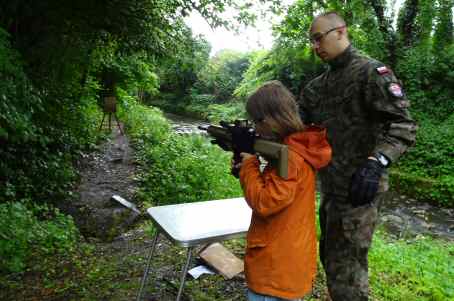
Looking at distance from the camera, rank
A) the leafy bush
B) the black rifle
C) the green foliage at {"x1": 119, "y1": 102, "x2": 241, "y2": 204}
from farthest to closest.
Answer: the leafy bush, the green foliage at {"x1": 119, "y1": 102, "x2": 241, "y2": 204}, the black rifle

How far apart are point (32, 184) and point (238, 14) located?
14.4 feet

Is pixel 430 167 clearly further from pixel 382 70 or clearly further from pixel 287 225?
pixel 287 225

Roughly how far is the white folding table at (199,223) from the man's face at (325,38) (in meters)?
1.26

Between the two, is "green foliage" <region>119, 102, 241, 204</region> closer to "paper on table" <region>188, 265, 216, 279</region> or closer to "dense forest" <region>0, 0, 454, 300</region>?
"dense forest" <region>0, 0, 454, 300</region>

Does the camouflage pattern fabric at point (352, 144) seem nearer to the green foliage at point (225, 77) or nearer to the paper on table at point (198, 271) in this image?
the paper on table at point (198, 271)

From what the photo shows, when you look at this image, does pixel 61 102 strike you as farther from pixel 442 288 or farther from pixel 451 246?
pixel 451 246

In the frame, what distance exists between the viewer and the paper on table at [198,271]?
370 cm

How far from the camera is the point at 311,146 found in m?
1.92

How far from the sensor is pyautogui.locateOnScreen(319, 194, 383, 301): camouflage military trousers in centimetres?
246

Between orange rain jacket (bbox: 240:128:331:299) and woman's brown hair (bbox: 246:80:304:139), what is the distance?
0.17 feet

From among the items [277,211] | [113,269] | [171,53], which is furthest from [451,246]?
[171,53]

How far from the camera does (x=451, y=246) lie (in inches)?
239

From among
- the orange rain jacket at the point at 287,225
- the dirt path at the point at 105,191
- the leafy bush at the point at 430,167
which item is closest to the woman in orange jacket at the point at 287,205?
the orange rain jacket at the point at 287,225

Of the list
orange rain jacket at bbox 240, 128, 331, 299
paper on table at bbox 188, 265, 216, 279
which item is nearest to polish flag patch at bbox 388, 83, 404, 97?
orange rain jacket at bbox 240, 128, 331, 299
